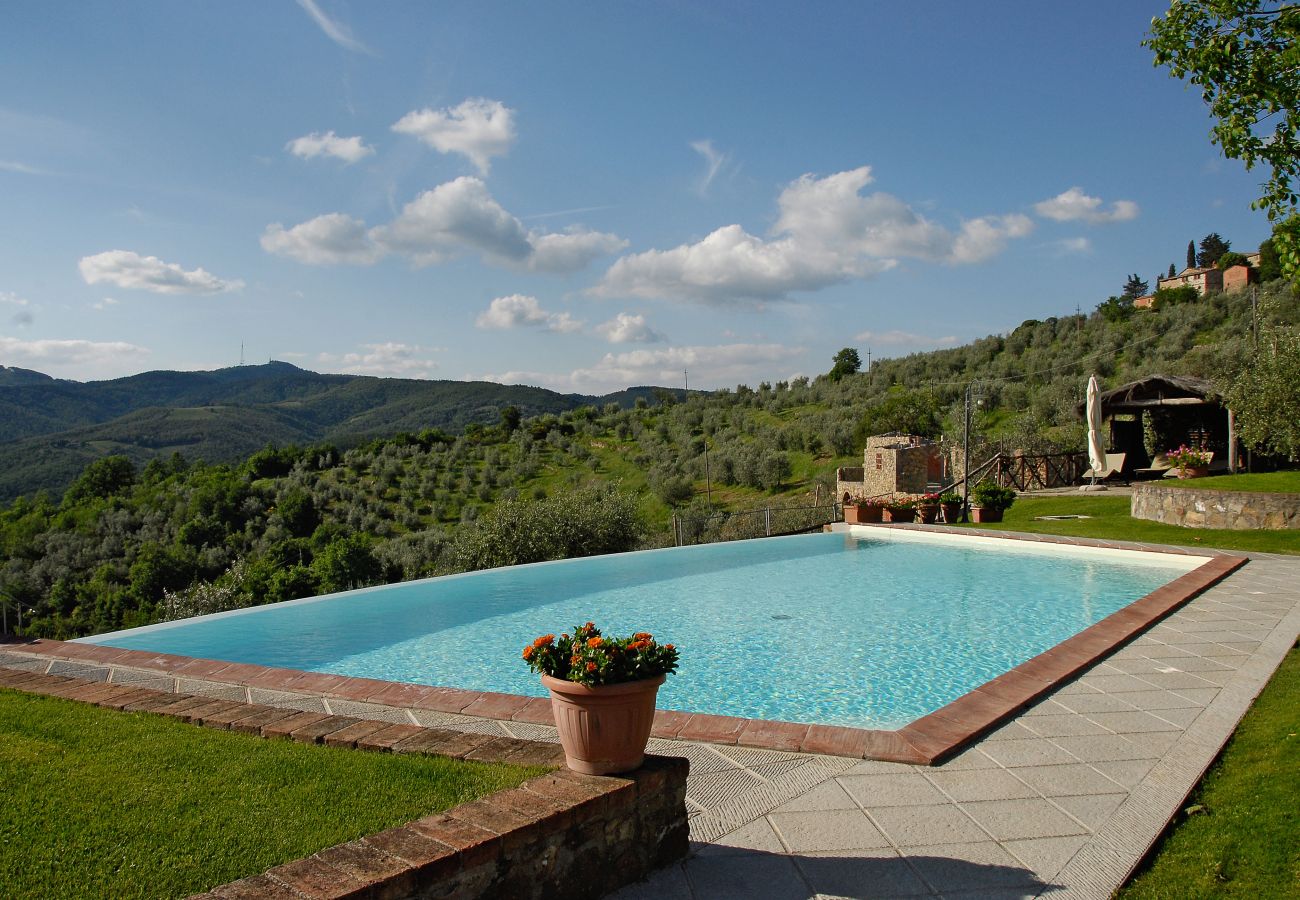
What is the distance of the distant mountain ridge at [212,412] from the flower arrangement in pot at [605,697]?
46.7 metres

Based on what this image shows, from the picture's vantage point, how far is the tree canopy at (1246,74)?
4695 millimetres

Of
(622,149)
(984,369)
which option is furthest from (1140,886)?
(984,369)

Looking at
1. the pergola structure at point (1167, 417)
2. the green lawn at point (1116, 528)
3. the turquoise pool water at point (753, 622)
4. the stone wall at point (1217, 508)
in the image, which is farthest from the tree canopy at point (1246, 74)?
the pergola structure at point (1167, 417)

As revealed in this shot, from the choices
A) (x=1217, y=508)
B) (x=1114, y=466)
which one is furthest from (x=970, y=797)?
(x=1114, y=466)

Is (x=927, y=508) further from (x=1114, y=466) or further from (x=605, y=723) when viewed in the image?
(x=605, y=723)

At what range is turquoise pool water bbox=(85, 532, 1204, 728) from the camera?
6.36m

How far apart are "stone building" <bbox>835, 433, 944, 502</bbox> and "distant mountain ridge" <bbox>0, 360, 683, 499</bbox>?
103 ft

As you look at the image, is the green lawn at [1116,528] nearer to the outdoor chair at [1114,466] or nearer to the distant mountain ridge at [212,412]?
the outdoor chair at [1114,466]

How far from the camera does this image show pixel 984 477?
866 inches

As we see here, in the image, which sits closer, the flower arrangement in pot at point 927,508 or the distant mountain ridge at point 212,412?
the flower arrangement in pot at point 927,508

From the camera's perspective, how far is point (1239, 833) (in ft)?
9.42

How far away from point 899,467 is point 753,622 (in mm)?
14644

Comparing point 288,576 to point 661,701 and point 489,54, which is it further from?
point 661,701

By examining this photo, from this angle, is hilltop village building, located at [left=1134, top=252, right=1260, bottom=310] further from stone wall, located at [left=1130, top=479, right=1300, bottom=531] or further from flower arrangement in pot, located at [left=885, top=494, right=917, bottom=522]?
flower arrangement in pot, located at [left=885, top=494, right=917, bottom=522]
